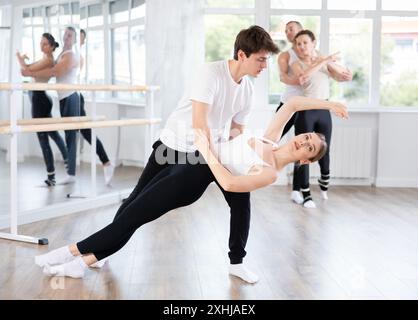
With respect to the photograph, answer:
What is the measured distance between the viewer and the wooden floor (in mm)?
3047

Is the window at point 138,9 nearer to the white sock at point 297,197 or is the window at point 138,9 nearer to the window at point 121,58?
the window at point 121,58

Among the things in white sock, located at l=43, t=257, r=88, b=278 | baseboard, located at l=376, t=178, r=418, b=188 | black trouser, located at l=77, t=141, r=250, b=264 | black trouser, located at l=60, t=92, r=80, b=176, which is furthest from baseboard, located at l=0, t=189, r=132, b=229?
baseboard, located at l=376, t=178, r=418, b=188

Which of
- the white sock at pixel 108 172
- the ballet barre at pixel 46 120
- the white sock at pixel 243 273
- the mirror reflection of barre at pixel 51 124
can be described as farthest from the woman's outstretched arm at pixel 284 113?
the white sock at pixel 108 172

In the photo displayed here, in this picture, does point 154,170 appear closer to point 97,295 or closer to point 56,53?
point 97,295

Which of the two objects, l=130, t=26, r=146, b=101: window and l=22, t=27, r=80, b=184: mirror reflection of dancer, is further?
l=130, t=26, r=146, b=101: window

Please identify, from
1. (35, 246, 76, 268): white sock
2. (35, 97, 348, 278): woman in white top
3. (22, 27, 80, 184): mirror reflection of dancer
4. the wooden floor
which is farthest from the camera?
(22, 27, 80, 184): mirror reflection of dancer

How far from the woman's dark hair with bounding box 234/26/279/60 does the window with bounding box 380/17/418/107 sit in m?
4.06

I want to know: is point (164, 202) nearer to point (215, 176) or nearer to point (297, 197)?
point (215, 176)

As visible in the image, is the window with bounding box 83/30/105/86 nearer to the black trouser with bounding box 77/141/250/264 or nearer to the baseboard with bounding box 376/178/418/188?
the black trouser with bounding box 77/141/250/264

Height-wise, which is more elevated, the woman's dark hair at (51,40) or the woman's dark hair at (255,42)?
the woman's dark hair at (51,40)

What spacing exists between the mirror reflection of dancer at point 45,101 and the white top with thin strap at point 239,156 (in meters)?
1.90

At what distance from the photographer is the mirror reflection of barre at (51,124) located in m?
4.02

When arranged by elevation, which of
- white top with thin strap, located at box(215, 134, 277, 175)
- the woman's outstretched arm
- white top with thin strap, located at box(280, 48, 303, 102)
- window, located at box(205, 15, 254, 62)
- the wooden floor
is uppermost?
window, located at box(205, 15, 254, 62)

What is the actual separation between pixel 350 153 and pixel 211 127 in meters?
3.71
